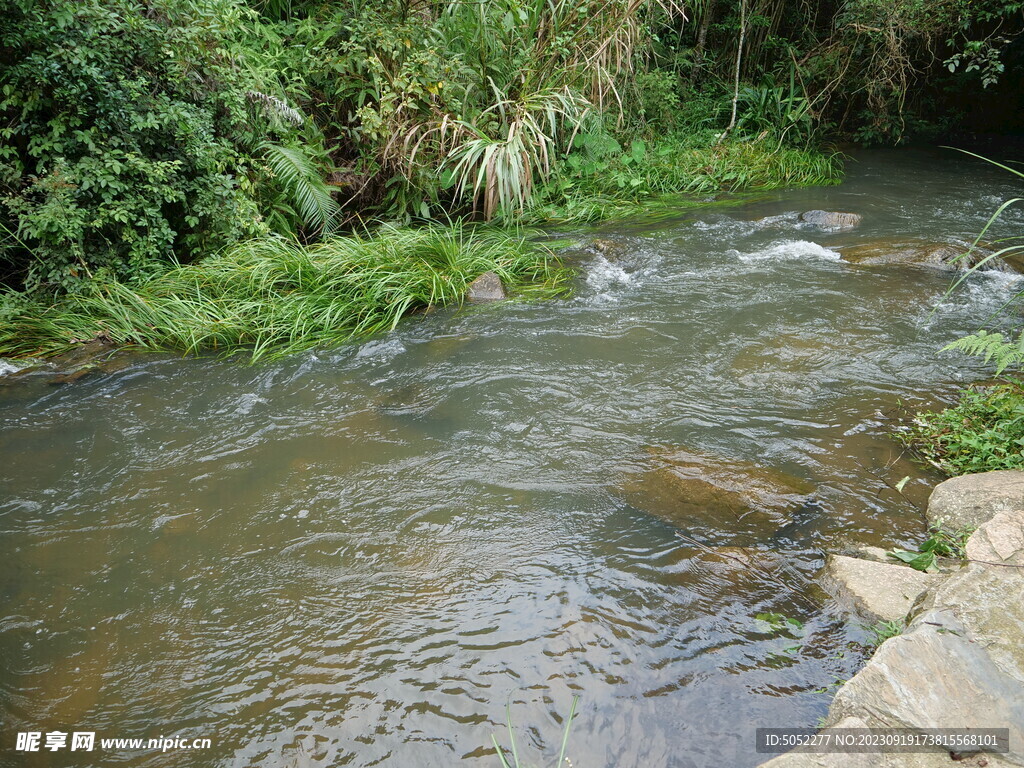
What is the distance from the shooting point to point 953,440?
335 centimetres

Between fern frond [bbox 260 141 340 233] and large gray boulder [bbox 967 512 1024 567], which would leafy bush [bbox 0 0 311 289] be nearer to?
fern frond [bbox 260 141 340 233]

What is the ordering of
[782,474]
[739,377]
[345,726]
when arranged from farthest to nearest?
1. [739,377]
2. [782,474]
3. [345,726]

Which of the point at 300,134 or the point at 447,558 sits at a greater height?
the point at 300,134

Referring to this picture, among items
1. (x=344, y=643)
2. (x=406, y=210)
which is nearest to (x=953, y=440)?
(x=344, y=643)

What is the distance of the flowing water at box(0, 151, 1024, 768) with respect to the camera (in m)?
2.25

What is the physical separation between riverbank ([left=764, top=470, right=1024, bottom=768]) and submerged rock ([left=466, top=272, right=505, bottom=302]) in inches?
140

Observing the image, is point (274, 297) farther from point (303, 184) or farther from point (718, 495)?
point (718, 495)

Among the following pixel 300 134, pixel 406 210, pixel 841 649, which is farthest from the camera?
pixel 406 210

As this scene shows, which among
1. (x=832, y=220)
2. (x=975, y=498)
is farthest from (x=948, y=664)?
(x=832, y=220)

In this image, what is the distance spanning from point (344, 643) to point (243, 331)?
2922mm

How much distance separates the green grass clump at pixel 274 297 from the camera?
4.73 metres

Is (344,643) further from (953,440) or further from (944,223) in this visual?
(944,223)

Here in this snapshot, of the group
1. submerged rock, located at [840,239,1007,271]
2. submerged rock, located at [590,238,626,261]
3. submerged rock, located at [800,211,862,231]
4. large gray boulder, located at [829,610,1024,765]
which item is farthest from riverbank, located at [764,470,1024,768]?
submerged rock, located at [800,211,862,231]

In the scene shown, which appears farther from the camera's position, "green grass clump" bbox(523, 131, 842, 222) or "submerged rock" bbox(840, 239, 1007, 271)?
"green grass clump" bbox(523, 131, 842, 222)
